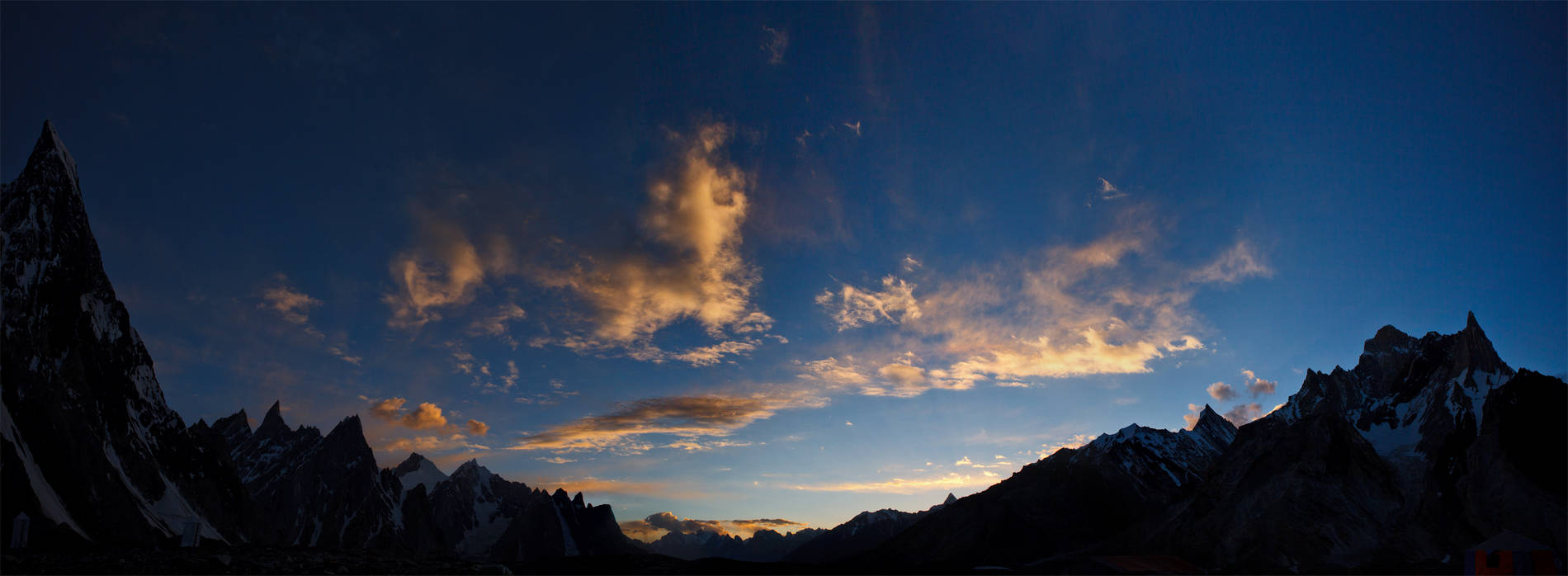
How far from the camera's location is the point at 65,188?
146 meters

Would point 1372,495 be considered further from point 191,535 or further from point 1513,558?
point 191,535

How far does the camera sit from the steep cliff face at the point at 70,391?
386ft

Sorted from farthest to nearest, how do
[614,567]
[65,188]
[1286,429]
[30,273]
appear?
[1286,429]
[65,188]
[30,273]
[614,567]

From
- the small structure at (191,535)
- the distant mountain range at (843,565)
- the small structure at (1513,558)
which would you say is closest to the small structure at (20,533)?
the small structure at (191,535)

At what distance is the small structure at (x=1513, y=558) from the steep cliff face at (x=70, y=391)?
158 metres

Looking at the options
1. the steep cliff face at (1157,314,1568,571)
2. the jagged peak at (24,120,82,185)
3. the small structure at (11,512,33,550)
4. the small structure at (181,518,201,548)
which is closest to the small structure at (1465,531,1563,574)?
the steep cliff face at (1157,314,1568,571)

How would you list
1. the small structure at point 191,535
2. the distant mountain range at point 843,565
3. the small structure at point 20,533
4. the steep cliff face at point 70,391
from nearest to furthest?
the small structure at point 20,533 < the small structure at point 191,535 < the steep cliff face at point 70,391 < the distant mountain range at point 843,565

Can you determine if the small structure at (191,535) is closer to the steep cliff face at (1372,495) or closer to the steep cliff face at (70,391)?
the steep cliff face at (70,391)

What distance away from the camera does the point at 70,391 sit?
443ft

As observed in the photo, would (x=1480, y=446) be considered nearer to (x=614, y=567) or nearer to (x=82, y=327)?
(x=614, y=567)

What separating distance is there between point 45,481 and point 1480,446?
257257mm

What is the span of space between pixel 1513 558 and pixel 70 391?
8279 inches

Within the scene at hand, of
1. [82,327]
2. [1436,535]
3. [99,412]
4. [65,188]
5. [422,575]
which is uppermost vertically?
[65,188]

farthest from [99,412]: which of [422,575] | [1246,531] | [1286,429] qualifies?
[1286,429]
